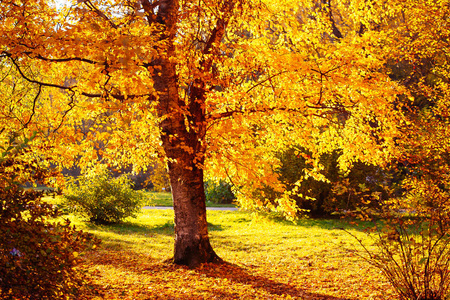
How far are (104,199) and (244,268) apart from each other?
7.22 metres

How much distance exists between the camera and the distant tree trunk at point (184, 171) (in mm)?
7004

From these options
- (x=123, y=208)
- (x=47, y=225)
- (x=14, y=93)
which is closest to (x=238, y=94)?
(x=47, y=225)

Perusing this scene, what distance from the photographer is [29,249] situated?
9.87 feet

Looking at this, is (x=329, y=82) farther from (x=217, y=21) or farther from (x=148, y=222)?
(x=148, y=222)

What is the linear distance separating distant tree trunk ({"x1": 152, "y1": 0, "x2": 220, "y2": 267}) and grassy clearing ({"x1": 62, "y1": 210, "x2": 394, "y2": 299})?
40cm

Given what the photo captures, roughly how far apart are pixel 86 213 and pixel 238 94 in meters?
9.37

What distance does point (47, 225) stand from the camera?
10.7 feet

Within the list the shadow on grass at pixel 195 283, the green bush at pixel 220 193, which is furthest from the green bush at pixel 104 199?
the green bush at pixel 220 193

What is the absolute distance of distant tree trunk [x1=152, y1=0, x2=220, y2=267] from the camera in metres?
7.00

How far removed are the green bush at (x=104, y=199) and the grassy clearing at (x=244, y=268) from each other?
65cm

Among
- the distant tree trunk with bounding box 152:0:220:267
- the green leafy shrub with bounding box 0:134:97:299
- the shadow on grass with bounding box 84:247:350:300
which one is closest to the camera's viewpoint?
the green leafy shrub with bounding box 0:134:97:299

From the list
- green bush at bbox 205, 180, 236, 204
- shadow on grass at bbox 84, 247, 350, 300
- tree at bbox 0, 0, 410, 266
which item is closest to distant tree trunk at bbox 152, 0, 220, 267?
tree at bbox 0, 0, 410, 266

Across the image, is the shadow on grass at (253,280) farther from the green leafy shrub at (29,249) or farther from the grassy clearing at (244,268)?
the green leafy shrub at (29,249)

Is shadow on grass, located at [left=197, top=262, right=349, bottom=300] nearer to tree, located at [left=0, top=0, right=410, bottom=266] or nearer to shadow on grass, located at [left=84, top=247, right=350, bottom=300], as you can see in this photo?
shadow on grass, located at [left=84, top=247, right=350, bottom=300]
